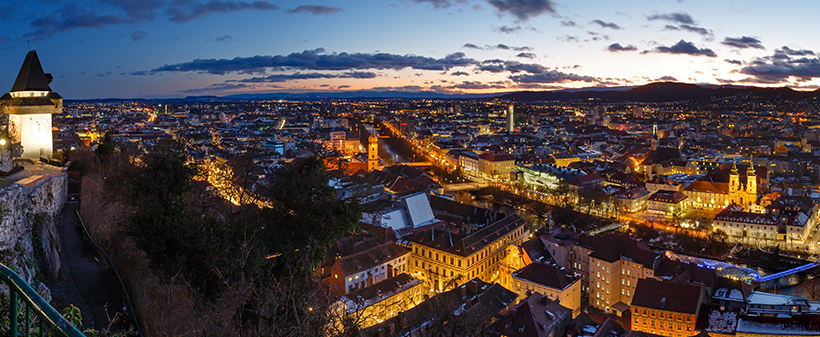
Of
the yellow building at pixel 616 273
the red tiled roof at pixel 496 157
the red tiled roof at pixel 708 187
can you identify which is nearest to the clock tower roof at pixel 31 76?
the yellow building at pixel 616 273

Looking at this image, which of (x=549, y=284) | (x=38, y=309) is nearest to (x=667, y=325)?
(x=549, y=284)

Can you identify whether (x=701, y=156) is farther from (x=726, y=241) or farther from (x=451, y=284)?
(x=451, y=284)

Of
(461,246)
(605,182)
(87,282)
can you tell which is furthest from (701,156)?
(87,282)

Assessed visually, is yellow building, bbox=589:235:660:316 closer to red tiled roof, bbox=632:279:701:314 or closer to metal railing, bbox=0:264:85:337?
red tiled roof, bbox=632:279:701:314

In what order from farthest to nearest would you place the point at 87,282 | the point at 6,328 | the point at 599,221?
the point at 599,221 → the point at 87,282 → the point at 6,328

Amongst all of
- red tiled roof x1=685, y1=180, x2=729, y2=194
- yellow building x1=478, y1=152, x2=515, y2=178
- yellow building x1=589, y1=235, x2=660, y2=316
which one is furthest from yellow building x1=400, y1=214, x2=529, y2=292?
yellow building x1=478, y1=152, x2=515, y2=178

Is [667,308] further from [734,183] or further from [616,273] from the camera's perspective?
[734,183]
